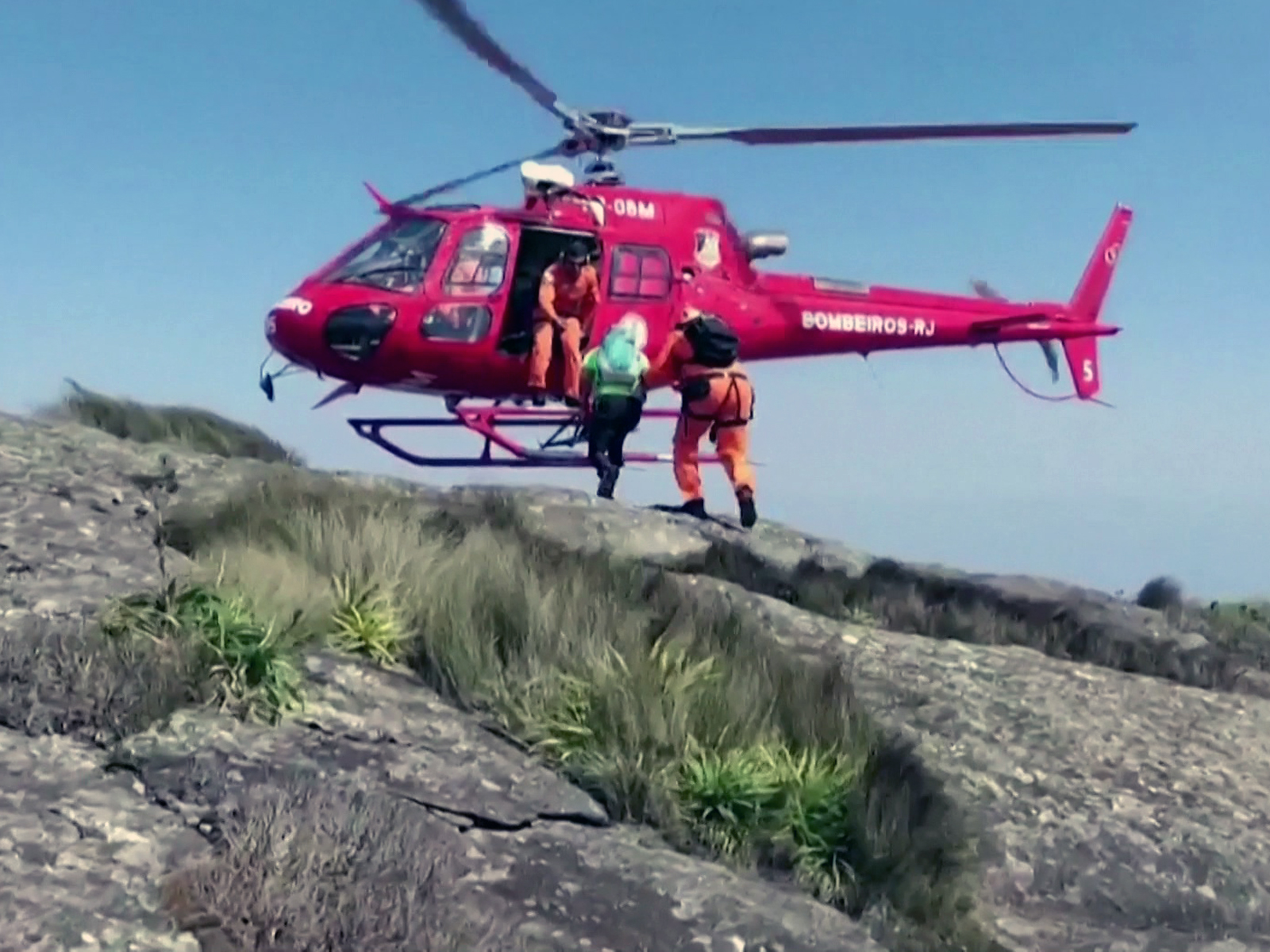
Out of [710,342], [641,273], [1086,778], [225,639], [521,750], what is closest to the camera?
[225,639]

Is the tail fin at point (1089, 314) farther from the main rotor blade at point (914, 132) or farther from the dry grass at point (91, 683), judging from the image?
the dry grass at point (91, 683)

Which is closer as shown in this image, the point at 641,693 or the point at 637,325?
the point at 641,693

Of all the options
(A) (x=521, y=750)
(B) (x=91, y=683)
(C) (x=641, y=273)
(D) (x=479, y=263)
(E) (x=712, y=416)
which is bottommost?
(A) (x=521, y=750)

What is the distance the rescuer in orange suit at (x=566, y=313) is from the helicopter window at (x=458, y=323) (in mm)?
474

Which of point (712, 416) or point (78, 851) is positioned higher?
point (712, 416)

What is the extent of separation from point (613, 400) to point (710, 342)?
1321 mm

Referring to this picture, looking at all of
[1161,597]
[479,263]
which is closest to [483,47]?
[479,263]

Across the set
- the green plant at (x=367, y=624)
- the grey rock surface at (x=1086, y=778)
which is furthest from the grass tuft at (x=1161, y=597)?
the green plant at (x=367, y=624)

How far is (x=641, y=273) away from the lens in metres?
13.8

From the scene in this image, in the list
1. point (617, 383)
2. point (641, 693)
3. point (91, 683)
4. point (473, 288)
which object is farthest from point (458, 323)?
point (91, 683)

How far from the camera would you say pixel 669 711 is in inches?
212

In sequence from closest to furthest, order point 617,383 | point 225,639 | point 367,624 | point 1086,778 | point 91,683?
1. point 91,683
2. point 225,639
3. point 367,624
4. point 1086,778
5. point 617,383

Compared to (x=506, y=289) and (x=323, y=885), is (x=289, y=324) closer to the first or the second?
(x=506, y=289)

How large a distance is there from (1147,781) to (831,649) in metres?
1.53
